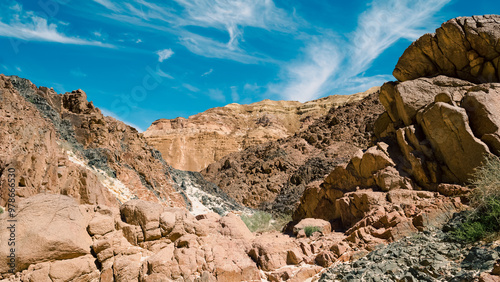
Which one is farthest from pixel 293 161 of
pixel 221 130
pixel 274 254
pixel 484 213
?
pixel 221 130

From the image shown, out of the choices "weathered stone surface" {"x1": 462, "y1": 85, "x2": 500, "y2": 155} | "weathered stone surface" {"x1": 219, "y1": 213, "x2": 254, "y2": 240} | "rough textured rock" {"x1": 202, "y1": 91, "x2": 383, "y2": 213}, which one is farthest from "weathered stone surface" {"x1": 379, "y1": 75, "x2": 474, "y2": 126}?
"rough textured rock" {"x1": 202, "y1": 91, "x2": 383, "y2": 213}

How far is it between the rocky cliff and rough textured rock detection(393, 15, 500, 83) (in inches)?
2067

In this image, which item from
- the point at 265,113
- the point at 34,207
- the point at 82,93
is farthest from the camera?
the point at 265,113

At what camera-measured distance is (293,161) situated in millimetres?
37562

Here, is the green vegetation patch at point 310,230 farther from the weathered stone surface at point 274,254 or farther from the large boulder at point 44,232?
the large boulder at point 44,232

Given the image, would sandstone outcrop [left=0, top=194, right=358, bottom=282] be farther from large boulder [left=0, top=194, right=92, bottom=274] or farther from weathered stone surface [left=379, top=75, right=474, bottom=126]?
weathered stone surface [left=379, top=75, right=474, bottom=126]

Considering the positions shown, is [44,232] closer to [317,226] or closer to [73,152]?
[317,226]

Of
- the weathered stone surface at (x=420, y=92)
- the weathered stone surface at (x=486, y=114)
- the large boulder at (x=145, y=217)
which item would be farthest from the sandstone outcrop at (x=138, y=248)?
the weathered stone surface at (x=420, y=92)

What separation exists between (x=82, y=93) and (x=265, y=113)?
7216cm

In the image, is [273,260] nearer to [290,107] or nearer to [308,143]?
[308,143]

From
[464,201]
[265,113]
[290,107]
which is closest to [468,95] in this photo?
[464,201]

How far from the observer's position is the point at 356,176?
10969mm

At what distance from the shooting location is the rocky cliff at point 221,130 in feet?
213

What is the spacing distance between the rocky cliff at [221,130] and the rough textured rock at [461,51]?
52.5 m
